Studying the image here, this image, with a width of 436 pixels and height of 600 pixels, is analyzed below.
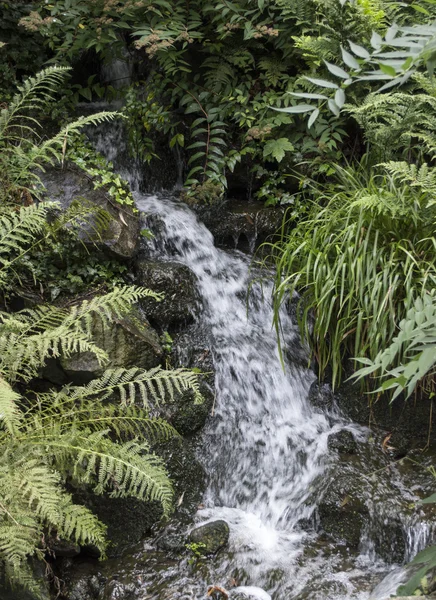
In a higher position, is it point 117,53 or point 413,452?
point 117,53

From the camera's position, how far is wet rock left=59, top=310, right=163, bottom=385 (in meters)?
3.40

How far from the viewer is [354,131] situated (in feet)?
16.8

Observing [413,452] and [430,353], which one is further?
[413,452]

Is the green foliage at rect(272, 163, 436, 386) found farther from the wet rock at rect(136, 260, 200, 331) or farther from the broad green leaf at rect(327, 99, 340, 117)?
the broad green leaf at rect(327, 99, 340, 117)

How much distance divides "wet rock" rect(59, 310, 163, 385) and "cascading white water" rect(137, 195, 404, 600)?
579 mm

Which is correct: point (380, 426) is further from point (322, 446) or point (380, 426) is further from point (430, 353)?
point (430, 353)

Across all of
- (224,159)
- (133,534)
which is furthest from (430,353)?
(224,159)

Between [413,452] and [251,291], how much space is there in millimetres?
1656

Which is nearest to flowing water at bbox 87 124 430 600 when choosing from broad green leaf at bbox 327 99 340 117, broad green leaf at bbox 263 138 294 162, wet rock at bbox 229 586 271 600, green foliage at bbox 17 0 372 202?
wet rock at bbox 229 586 271 600

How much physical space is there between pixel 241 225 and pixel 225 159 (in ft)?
2.03

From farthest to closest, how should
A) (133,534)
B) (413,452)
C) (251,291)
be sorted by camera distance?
(251,291) < (413,452) < (133,534)

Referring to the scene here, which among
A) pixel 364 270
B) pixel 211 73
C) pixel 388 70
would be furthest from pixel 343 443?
pixel 211 73

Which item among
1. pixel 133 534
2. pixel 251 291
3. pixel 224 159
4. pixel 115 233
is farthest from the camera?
pixel 224 159

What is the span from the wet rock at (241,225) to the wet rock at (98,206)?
2.81 ft
